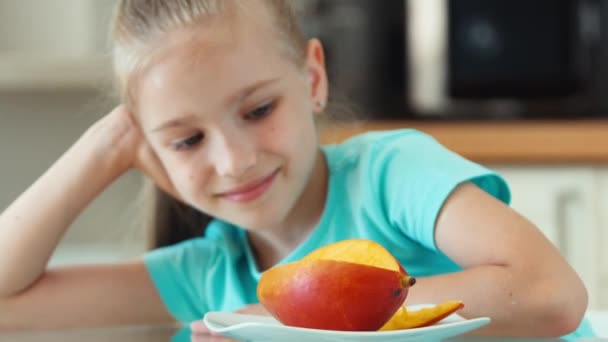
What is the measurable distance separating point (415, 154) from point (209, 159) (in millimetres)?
226

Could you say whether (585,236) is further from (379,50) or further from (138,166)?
(138,166)

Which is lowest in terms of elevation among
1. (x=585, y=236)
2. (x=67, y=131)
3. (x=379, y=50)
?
(x=585, y=236)

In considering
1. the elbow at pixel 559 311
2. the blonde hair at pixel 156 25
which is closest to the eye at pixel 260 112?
the blonde hair at pixel 156 25

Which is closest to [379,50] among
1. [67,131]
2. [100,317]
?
[67,131]

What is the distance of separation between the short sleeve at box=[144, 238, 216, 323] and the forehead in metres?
0.24

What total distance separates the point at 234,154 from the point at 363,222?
210mm

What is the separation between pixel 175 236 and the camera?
52.6 inches

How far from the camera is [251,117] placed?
996 millimetres


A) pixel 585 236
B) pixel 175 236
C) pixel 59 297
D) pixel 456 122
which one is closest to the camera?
pixel 59 297

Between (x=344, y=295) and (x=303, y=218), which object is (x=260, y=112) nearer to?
(x=303, y=218)

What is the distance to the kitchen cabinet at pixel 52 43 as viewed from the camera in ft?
7.75

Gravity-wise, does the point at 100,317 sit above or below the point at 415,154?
below

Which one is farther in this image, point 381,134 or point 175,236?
point 175,236

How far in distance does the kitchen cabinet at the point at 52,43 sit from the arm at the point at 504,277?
1556 millimetres
